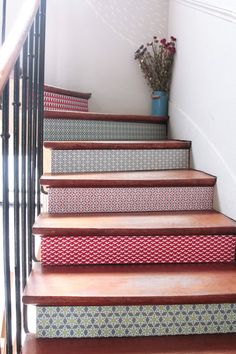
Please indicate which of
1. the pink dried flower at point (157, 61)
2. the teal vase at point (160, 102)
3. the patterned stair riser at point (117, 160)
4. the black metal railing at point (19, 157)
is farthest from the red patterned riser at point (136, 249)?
the pink dried flower at point (157, 61)

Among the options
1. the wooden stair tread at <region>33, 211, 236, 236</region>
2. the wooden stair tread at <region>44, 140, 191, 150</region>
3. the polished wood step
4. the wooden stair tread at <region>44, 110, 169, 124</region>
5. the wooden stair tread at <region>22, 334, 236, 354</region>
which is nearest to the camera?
the wooden stair tread at <region>22, 334, 236, 354</region>

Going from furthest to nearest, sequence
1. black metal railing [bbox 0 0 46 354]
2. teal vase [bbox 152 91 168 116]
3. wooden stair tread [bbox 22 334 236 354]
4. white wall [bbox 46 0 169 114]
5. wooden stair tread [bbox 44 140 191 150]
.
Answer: white wall [bbox 46 0 169 114] < teal vase [bbox 152 91 168 116] < wooden stair tread [bbox 44 140 191 150] < wooden stair tread [bbox 22 334 236 354] < black metal railing [bbox 0 0 46 354]

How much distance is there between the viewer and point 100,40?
3.26m

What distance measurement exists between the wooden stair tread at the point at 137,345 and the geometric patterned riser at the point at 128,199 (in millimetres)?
707

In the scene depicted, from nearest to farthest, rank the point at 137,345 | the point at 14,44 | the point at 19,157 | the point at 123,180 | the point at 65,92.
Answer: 1. the point at 14,44
2. the point at 137,345
3. the point at 19,157
4. the point at 123,180
5. the point at 65,92

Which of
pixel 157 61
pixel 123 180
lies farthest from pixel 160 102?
pixel 123 180

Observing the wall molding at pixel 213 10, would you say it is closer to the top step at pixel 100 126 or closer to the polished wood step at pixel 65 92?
the top step at pixel 100 126

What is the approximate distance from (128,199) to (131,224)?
0.88ft

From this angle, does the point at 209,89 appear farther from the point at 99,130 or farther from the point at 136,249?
the point at 136,249

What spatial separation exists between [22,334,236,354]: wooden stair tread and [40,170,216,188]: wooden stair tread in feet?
2.51

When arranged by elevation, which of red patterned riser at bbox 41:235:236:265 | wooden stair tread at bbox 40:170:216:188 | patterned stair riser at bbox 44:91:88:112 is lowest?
red patterned riser at bbox 41:235:236:265

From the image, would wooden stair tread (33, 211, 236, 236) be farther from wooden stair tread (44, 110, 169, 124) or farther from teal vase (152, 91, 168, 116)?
teal vase (152, 91, 168, 116)

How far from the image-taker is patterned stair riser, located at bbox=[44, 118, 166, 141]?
97.7 inches

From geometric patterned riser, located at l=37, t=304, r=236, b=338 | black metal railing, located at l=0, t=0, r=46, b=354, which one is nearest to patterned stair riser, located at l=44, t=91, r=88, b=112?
black metal railing, located at l=0, t=0, r=46, b=354
